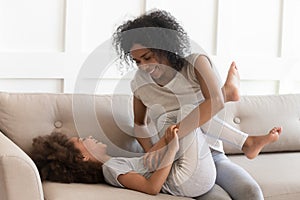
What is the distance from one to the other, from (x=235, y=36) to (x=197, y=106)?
1.06 meters

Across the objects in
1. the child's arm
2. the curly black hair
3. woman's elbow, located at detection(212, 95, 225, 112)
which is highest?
the curly black hair

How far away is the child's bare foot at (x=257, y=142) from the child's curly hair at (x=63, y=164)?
2.04ft

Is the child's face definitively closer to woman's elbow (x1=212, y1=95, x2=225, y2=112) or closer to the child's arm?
the child's arm

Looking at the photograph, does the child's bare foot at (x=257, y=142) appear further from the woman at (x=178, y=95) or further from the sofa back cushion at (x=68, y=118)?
the sofa back cushion at (x=68, y=118)

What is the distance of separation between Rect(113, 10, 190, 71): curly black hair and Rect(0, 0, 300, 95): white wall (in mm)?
452

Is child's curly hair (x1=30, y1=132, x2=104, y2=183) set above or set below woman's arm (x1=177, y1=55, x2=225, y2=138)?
below

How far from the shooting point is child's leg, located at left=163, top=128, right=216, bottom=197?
1942mm

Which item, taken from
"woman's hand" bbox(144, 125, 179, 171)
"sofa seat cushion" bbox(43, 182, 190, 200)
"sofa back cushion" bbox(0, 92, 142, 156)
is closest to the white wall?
"sofa back cushion" bbox(0, 92, 142, 156)

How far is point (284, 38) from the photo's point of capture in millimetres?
3117

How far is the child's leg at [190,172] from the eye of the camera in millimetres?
1942

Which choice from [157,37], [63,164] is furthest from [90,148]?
[157,37]

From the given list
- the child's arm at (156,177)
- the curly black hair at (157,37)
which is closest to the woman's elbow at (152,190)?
the child's arm at (156,177)

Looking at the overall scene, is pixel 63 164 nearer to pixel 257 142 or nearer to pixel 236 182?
pixel 236 182

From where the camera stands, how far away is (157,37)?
2.06m
